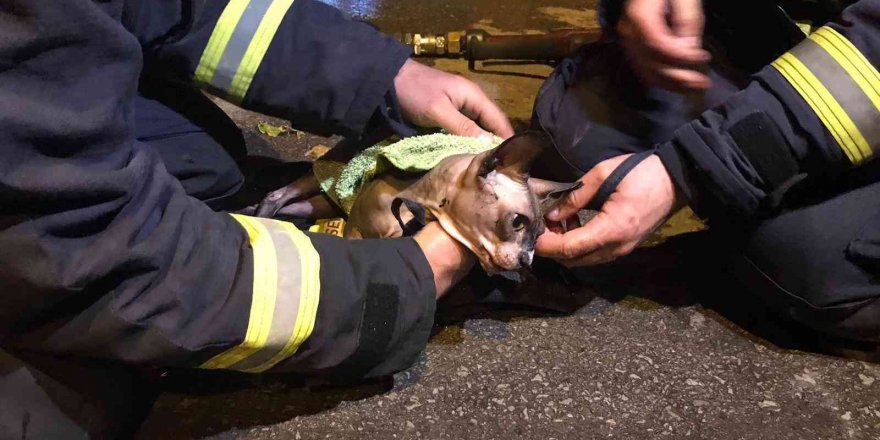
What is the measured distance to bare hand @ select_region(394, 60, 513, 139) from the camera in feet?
3.09

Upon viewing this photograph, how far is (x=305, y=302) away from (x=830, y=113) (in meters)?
0.57

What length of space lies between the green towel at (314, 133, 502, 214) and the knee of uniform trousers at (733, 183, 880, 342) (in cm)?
36

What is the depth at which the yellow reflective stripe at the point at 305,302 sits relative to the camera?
703 millimetres

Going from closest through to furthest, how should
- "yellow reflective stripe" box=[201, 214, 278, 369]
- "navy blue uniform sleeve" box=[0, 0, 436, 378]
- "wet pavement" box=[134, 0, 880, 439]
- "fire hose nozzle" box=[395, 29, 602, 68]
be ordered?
"navy blue uniform sleeve" box=[0, 0, 436, 378], "yellow reflective stripe" box=[201, 214, 278, 369], "wet pavement" box=[134, 0, 880, 439], "fire hose nozzle" box=[395, 29, 602, 68]

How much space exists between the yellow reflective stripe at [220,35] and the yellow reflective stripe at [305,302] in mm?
274

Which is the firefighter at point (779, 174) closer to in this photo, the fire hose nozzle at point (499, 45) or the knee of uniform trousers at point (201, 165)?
the knee of uniform trousers at point (201, 165)

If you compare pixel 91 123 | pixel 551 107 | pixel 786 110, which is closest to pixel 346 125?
pixel 551 107

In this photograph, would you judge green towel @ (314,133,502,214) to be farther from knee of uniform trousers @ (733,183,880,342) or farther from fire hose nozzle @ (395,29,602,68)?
fire hose nozzle @ (395,29,602,68)

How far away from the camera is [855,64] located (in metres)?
0.76

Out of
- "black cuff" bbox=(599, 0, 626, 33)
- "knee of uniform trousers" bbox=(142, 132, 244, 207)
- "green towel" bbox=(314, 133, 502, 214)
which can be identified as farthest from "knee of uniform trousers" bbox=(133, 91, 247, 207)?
"black cuff" bbox=(599, 0, 626, 33)

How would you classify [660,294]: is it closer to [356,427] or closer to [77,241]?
[356,427]

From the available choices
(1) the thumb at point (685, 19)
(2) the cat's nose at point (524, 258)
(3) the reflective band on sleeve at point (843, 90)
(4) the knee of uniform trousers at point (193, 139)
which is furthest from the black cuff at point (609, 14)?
(4) the knee of uniform trousers at point (193, 139)

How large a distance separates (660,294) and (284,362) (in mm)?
512

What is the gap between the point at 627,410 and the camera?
2.68 ft
